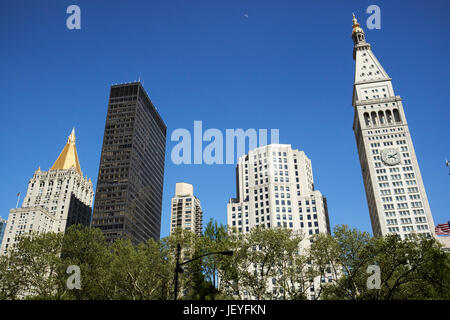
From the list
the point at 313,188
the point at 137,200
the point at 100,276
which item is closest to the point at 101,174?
the point at 137,200

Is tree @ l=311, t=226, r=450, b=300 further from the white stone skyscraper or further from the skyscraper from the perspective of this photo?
the white stone skyscraper

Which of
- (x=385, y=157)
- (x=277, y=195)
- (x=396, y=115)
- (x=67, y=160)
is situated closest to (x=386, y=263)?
(x=277, y=195)

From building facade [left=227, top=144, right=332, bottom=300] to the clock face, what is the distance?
23.6 metres

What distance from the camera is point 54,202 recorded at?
6609 inches

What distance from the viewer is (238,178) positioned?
470ft

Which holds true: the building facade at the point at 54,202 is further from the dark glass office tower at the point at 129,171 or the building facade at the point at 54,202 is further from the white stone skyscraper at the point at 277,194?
the white stone skyscraper at the point at 277,194

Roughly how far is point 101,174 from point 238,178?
2269 inches

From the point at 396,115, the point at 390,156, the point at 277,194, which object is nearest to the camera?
the point at 390,156

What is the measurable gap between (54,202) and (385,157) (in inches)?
5610

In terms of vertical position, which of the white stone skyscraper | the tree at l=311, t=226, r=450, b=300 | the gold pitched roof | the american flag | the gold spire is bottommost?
the tree at l=311, t=226, r=450, b=300

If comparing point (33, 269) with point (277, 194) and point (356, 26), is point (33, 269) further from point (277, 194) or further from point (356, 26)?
point (356, 26)

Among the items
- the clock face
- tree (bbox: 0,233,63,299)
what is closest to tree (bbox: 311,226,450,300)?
tree (bbox: 0,233,63,299)

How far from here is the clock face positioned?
113 m
